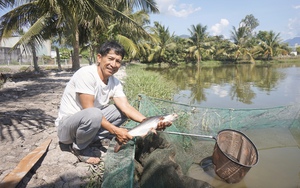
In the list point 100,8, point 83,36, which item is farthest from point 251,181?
point 83,36

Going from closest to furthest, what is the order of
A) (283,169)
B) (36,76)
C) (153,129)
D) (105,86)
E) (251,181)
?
1. (153,129)
2. (105,86)
3. (251,181)
4. (283,169)
5. (36,76)

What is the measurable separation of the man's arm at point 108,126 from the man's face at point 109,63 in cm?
34

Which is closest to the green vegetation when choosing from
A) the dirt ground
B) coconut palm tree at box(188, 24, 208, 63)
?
coconut palm tree at box(188, 24, 208, 63)

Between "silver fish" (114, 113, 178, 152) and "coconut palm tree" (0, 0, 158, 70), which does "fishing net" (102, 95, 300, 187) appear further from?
"coconut palm tree" (0, 0, 158, 70)

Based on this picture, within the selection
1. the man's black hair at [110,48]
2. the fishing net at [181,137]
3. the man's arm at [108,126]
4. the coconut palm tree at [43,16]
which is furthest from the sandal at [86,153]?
the coconut palm tree at [43,16]

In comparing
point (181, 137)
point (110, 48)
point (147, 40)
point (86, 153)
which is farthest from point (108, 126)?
point (147, 40)

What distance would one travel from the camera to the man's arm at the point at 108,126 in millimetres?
2402

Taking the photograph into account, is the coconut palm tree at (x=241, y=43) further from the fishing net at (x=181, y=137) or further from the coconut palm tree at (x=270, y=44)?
the fishing net at (x=181, y=137)

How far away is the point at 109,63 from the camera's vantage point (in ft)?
8.74

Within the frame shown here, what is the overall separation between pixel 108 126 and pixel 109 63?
0.72 metres

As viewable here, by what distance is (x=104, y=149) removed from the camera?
313cm

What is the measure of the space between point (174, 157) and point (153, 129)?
63 centimetres

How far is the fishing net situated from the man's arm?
8.7 inches

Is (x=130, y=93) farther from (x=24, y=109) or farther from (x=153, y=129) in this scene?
(x=153, y=129)
